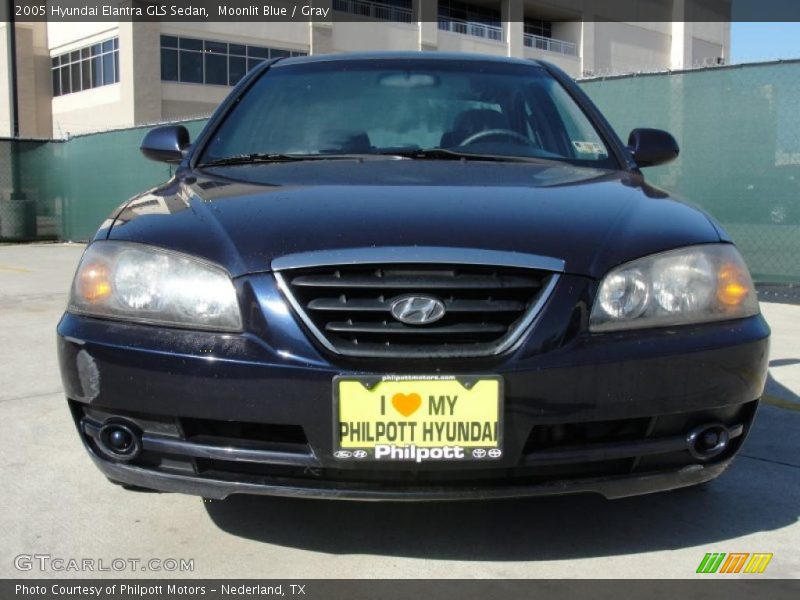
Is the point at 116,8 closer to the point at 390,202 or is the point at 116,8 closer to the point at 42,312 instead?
the point at 42,312

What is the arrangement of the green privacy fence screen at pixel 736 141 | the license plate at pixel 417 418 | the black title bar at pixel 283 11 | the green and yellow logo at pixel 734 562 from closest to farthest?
the license plate at pixel 417 418
the green and yellow logo at pixel 734 562
the green privacy fence screen at pixel 736 141
the black title bar at pixel 283 11

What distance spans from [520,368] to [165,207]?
1196 millimetres

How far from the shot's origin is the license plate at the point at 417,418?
219 cm

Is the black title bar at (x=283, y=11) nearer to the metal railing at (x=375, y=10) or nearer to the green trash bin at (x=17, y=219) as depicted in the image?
the metal railing at (x=375, y=10)

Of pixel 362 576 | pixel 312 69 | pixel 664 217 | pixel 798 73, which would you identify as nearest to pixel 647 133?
pixel 664 217

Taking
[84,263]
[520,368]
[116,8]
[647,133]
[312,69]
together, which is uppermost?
[116,8]

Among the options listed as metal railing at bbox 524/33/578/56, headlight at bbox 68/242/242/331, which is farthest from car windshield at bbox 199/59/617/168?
metal railing at bbox 524/33/578/56

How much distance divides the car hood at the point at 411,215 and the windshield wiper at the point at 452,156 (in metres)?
0.22

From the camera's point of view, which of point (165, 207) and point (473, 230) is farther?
point (165, 207)

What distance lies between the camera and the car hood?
2365 mm

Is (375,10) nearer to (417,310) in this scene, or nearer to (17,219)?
(17,219)

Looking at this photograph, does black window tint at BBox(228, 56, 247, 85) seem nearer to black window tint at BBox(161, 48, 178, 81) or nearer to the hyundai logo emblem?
black window tint at BBox(161, 48, 178, 81)

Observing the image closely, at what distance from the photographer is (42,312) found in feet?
25.1

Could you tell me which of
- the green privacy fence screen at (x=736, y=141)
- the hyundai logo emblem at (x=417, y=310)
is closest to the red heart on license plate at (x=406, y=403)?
the hyundai logo emblem at (x=417, y=310)
